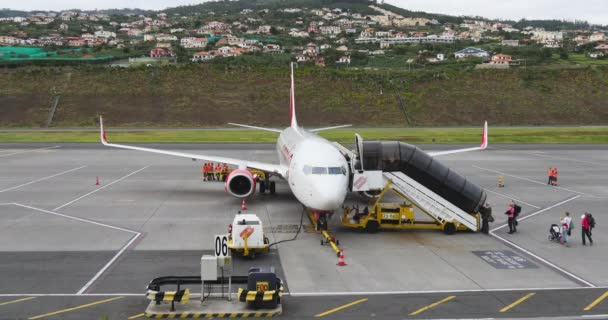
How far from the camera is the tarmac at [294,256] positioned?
670 inches

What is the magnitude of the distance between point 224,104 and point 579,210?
82291mm

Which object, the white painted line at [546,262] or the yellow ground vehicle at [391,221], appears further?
the yellow ground vehicle at [391,221]

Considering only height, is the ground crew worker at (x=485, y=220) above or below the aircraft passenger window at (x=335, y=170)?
below

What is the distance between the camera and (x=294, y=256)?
73.3 feet

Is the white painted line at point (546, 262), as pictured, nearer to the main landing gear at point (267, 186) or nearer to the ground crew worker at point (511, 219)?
the ground crew worker at point (511, 219)

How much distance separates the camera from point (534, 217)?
30484 mm

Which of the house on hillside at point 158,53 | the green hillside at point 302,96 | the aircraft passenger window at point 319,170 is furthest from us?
the house on hillside at point 158,53

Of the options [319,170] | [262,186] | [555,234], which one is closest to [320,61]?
[262,186]

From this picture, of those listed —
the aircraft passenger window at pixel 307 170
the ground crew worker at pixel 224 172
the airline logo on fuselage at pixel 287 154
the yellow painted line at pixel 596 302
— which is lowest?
the ground crew worker at pixel 224 172

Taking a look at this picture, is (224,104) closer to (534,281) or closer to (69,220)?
(69,220)

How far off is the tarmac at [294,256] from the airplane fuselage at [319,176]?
75.3 inches

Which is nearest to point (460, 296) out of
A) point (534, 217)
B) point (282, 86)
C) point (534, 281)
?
point (534, 281)

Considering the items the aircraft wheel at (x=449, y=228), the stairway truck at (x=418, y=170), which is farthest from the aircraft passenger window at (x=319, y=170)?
the aircraft wheel at (x=449, y=228)

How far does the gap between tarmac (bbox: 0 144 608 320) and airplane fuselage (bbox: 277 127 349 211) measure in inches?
75.3
